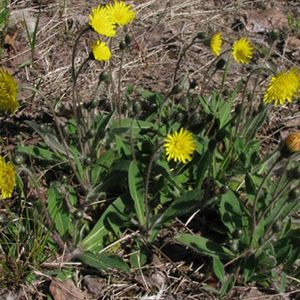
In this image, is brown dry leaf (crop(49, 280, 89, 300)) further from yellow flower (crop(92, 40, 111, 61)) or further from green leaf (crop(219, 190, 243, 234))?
yellow flower (crop(92, 40, 111, 61))

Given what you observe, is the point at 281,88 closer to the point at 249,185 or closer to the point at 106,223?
the point at 249,185

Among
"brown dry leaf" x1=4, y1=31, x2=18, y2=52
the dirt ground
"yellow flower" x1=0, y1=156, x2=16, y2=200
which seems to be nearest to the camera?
"yellow flower" x1=0, y1=156, x2=16, y2=200

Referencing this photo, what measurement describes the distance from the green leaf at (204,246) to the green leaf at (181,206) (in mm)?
128

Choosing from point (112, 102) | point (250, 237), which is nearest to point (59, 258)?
point (250, 237)

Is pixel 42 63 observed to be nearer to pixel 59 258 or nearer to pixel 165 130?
pixel 165 130

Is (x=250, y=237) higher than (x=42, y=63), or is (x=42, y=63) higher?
(x=42, y=63)

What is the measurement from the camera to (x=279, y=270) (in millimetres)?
2883

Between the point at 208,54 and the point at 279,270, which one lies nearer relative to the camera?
the point at 279,270

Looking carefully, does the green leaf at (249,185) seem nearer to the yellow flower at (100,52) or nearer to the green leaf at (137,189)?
the green leaf at (137,189)

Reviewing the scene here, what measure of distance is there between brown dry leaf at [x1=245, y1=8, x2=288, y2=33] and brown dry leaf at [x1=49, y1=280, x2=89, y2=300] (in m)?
2.72

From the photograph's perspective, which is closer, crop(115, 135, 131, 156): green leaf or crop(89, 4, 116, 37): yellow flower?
crop(89, 4, 116, 37): yellow flower

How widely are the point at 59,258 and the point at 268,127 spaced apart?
5.77ft

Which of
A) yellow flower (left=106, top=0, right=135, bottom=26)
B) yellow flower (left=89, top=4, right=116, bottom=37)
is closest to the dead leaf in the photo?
yellow flower (left=89, top=4, right=116, bottom=37)

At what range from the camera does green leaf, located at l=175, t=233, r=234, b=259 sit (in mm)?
2852
